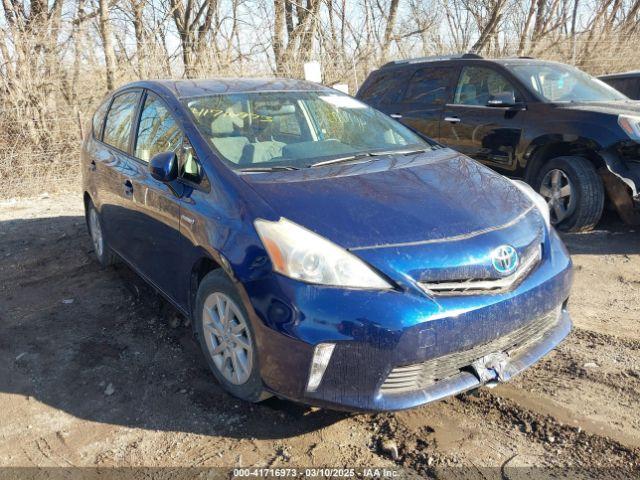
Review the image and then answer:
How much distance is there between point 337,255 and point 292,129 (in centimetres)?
150

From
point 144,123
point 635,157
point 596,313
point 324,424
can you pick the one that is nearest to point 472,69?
point 635,157

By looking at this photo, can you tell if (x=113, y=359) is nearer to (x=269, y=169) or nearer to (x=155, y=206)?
→ (x=155, y=206)

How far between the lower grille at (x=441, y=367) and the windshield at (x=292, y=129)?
137 cm

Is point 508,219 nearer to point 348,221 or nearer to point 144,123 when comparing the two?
point 348,221

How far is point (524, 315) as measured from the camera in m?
2.55

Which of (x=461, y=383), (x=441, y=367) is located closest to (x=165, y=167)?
(x=441, y=367)

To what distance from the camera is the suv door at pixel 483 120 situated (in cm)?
595

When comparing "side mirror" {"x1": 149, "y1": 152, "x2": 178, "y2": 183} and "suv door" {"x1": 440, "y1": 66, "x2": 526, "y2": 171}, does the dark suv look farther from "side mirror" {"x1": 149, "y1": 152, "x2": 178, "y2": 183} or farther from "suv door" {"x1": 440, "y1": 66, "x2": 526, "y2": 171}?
"side mirror" {"x1": 149, "y1": 152, "x2": 178, "y2": 183}

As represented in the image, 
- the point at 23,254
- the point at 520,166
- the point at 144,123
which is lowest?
the point at 23,254

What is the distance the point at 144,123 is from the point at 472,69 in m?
4.16

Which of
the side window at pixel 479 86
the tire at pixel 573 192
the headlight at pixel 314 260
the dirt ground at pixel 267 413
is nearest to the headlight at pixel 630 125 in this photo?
the tire at pixel 573 192

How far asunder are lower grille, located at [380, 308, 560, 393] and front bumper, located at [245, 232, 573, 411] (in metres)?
0.02

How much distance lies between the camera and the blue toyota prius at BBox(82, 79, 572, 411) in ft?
7.63

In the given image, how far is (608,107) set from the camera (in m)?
5.41
